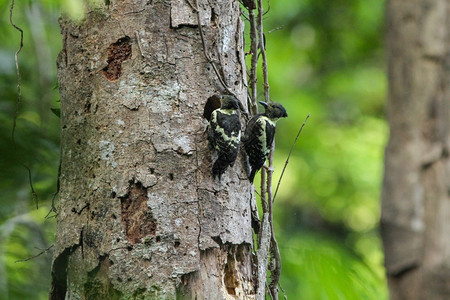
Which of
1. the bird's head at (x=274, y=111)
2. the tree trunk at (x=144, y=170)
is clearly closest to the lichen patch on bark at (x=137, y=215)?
the tree trunk at (x=144, y=170)

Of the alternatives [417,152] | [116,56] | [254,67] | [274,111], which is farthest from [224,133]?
[417,152]

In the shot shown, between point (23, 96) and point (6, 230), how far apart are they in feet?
2.40

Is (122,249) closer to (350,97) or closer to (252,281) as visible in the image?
(252,281)

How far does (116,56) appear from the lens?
347 centimetres

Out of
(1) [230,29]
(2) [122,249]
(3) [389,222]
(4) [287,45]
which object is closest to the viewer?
(3) [389,222]

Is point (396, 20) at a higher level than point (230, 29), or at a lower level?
lower

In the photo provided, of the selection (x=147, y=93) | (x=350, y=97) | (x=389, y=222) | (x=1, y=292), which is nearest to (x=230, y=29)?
(x=147, y=93)

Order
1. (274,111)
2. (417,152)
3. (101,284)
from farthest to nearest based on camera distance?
(274,111), (101,284), (417,152)

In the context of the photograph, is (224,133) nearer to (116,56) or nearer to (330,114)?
(116,56)

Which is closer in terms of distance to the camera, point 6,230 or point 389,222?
point 389,222

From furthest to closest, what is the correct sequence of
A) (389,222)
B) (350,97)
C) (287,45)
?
(350,97) → (287,45) → (389,222)

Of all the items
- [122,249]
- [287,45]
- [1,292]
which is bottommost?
[1,292]

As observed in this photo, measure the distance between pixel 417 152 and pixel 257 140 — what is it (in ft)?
7.59

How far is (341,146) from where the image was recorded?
916 cm
